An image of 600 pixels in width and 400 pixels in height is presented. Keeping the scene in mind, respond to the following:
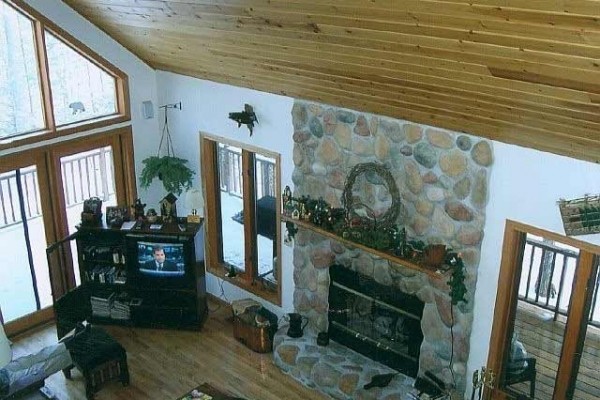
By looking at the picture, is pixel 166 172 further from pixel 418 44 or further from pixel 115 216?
pixel 418 44

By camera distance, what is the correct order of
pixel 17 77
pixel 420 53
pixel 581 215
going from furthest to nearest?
1. pixel 17 77
2. pixel 581 215
3. pixel 420 53

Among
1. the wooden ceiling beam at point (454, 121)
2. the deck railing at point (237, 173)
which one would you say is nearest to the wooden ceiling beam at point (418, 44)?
the wooden ceiling beam at point (454, 121)

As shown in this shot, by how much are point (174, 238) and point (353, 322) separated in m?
2.08

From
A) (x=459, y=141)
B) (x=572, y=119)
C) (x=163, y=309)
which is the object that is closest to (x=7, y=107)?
(x=163, y=309)

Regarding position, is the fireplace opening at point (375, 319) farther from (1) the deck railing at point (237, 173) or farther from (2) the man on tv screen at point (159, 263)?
(2) the man on tv screen at point (159, 263)

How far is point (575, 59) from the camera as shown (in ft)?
9.87

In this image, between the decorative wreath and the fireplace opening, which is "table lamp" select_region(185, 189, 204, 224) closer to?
the fireplace opening

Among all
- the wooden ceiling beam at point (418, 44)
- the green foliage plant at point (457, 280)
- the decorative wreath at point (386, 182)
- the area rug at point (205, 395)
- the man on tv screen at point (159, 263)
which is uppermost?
the wooden ceiling beam at point (418, 44)

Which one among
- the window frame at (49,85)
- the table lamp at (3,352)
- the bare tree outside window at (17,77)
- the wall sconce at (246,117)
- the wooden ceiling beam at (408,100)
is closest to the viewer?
the table lamp at (3,352)

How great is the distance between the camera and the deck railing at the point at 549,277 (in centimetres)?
549

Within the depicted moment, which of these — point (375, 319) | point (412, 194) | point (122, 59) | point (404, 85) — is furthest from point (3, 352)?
point (122, 59)

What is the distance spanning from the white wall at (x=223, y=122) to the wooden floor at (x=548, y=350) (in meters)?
2.41

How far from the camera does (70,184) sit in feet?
23.5

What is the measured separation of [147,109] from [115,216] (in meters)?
1.37
